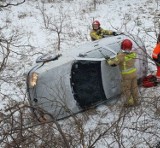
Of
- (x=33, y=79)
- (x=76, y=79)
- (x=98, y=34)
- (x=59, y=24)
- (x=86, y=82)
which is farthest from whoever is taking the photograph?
(x=59, y=24)

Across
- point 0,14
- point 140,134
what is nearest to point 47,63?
point 140,134

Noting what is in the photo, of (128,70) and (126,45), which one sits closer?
(126,45)

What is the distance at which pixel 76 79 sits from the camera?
26.5ft

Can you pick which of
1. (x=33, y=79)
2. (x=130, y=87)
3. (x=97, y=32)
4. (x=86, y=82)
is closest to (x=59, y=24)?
(x=97, y=32)

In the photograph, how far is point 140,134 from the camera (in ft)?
24.8

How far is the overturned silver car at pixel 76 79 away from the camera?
7.81 metres

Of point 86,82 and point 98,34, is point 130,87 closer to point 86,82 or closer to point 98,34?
point 86,82

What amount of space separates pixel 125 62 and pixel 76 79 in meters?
1.08

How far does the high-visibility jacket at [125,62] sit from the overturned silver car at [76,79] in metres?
0.21

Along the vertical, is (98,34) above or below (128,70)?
above

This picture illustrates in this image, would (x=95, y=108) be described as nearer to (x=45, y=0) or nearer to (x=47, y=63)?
(x=47, y=63)

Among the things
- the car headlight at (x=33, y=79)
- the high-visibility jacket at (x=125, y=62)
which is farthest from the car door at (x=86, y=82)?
the car headlight at (x=33, y=79)

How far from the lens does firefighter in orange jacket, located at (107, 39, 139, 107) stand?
812cm

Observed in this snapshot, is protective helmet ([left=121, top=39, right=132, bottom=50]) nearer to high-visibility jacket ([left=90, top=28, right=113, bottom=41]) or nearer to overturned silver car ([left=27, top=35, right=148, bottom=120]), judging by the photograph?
overturned silver car ([left=27, top=35, right=148, bottom=120])
